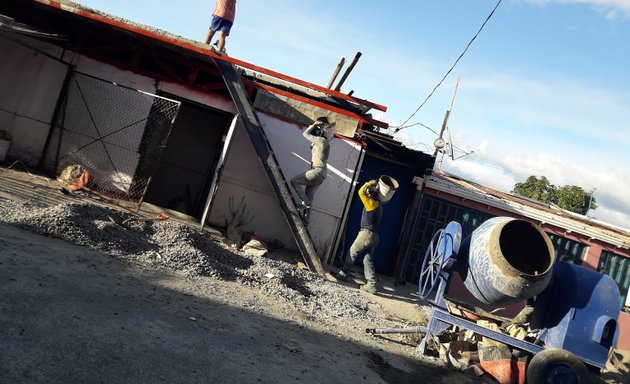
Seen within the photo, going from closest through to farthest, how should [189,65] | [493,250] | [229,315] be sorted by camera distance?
[229,315], [493,250], [189,65]

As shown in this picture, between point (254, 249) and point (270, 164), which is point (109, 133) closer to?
point (270, 164)

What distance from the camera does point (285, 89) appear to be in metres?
11.5

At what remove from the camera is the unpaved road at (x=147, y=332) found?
366 centimetres

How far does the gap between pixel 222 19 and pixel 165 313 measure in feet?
24.1

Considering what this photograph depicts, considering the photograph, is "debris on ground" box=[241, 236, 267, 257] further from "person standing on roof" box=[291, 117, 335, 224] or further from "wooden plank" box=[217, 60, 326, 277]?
"person standing on roof" box=[291, 117, 335, 224]

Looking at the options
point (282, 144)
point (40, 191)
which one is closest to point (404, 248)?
point (282, 144)

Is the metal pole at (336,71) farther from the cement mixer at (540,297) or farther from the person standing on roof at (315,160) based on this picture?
the cement mixer at (540,297)

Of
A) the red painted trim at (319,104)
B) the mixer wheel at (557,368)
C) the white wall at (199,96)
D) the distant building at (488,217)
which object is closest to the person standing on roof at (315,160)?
the red painted trim at (319,104)

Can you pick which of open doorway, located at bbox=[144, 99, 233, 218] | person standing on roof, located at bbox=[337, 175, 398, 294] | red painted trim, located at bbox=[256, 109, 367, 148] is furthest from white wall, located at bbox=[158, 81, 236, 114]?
person standing on roof, located at bbox=[337, 175, 398, 294]

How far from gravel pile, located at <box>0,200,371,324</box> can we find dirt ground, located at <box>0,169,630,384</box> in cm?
2

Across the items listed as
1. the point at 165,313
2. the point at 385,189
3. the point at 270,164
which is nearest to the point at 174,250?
the point at 165,313

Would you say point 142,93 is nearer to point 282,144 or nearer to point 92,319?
point 282,144

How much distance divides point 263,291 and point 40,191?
500 cm

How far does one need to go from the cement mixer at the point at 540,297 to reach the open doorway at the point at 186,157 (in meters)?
8.87
